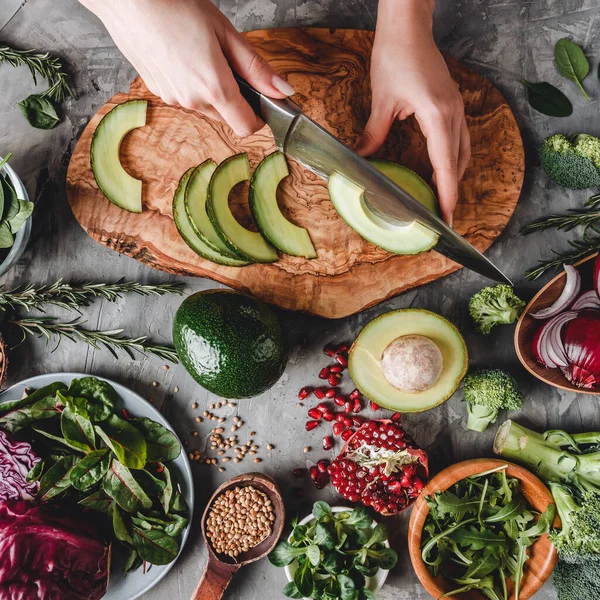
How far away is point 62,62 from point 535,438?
6.73 feet

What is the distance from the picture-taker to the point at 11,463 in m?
1.73

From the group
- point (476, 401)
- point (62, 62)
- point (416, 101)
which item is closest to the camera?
point (416, 101)

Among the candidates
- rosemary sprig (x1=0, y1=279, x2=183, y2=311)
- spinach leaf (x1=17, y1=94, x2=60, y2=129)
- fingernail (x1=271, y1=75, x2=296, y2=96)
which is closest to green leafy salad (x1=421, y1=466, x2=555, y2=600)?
rosemary sprig (x1=0, y1=279, x2=183, y2=311)

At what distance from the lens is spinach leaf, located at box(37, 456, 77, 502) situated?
174 cm

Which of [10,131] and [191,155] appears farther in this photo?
[10,131]

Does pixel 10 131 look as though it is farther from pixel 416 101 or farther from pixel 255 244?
pixel 416 101

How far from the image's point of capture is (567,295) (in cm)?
165

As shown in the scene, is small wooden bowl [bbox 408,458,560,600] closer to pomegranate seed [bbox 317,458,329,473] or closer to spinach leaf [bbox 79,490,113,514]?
pomegranate seed [bbox 317,458,329,473]

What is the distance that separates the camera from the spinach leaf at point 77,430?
1736 mm

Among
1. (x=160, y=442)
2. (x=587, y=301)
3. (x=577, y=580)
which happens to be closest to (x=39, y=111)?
(x=160, y=442)

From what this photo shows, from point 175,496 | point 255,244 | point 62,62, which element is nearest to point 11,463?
point 175,496

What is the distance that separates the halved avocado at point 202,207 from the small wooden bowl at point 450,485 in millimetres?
932

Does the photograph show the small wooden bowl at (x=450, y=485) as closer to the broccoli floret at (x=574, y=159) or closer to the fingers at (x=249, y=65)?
the broccoli floret at (x=574, y=159)

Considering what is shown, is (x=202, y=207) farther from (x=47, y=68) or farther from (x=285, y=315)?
(x=47, y=68)
